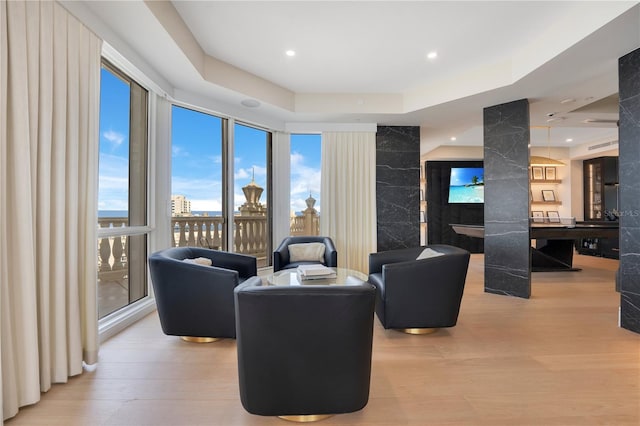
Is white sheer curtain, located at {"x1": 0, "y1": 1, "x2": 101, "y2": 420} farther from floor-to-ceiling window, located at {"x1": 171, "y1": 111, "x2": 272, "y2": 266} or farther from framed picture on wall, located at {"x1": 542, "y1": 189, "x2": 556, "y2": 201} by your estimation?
framed picture on wall, located at {"x1": 542, "y1": 189, "x2": 556, "y2": 201}

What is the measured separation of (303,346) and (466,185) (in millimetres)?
7879

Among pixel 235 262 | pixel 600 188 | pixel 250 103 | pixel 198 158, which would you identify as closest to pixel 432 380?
pixel 235 262

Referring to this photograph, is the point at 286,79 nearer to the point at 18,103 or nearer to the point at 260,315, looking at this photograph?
the point at 18,103

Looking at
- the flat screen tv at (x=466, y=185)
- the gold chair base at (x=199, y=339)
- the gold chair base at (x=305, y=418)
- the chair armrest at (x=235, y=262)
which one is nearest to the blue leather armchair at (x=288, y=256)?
the chair armrest at (x=235, y=262)

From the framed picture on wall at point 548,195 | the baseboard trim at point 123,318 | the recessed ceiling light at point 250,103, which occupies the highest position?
the recessed ceiling light at point 250,103

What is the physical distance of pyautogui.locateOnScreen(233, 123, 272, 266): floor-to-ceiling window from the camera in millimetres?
4934

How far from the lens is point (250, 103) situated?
436 centimetres

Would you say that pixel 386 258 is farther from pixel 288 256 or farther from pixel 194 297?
pixel 194 297

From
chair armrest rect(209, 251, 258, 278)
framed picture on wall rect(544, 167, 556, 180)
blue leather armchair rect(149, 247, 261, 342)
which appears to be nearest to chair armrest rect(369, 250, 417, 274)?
chair armrest rect(209, 251, 258, 278)

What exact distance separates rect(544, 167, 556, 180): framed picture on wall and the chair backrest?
9017mm

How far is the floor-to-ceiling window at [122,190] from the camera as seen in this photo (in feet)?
9.97

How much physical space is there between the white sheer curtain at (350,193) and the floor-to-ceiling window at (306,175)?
24cm

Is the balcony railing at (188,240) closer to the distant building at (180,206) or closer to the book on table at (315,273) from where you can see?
the distant building at (180,206)

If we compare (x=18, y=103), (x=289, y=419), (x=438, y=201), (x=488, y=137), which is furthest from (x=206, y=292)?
(x=438, y=201)
